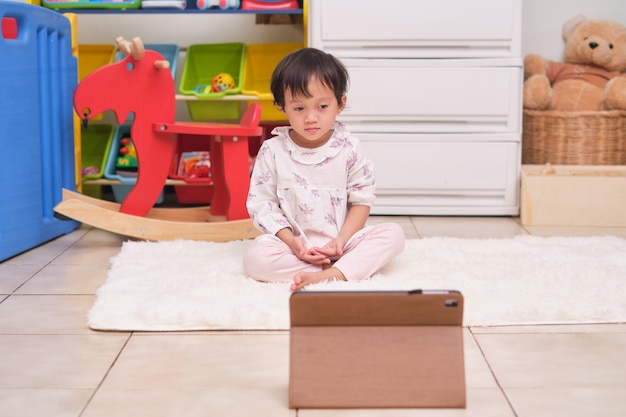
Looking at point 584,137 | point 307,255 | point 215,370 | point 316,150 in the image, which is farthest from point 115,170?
point 215,370

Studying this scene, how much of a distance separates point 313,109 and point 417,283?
0.41m

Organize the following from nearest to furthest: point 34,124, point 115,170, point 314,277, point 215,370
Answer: point 215,370 < point 314,277 < point 34,124 < point 115,170

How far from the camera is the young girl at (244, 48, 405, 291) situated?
159cm

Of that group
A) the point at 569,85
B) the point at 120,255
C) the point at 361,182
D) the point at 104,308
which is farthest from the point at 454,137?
the point at 104,308

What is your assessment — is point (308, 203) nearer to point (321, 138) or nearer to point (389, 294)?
point (321, 138)

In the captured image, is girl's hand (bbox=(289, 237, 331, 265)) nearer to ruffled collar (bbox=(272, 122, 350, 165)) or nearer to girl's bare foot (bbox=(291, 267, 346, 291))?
girl's bare foot (bbox=(291, 267, 346, 291))

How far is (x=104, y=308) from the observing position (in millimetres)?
1425

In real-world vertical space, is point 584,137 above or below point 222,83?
below

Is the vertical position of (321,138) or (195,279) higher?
(321,138)

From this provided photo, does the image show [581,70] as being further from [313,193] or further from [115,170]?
[115,170]

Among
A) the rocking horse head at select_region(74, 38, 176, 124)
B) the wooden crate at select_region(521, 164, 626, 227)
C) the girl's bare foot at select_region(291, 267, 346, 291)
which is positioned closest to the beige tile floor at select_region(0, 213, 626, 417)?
the girl's bare foot at select_region(291, 267, 346, 291)

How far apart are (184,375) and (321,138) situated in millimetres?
732

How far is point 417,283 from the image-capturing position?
1569 mm

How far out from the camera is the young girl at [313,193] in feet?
5.22
